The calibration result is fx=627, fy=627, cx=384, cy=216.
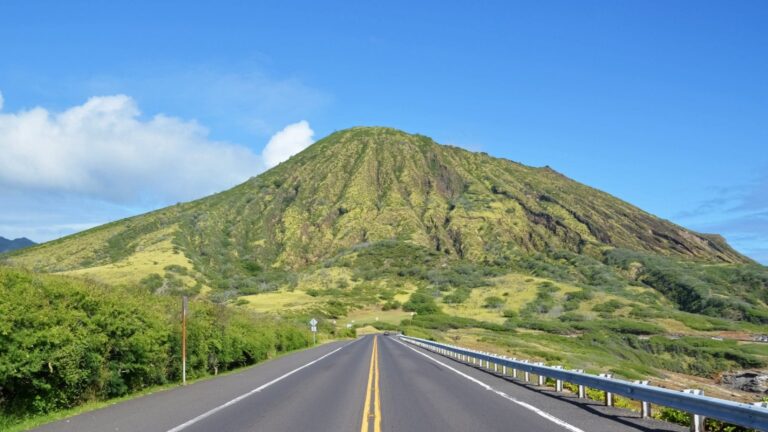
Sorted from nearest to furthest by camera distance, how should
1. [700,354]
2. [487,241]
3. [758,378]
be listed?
[758,378], [700,354], [487,241]

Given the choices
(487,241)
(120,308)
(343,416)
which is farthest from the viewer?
(487,241)

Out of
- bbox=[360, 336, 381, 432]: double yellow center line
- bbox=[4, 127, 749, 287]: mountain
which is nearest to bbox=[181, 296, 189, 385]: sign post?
bbox=[360, 336, 381, 432]: double yellow center line

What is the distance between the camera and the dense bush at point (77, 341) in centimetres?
1219

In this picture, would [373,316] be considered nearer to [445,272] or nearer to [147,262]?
[445,272]

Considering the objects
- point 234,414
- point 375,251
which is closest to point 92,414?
point 234,414

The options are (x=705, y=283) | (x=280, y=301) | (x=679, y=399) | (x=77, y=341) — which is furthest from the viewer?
(x=705, y=283)

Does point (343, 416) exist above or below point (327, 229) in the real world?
below

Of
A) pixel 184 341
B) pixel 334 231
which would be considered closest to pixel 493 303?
pixel 334 231

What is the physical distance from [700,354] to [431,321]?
145 ft

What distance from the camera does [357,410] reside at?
13367 mm

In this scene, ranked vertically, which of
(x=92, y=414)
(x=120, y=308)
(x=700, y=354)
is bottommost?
(x=700, y=354)

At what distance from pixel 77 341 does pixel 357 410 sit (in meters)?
6.25

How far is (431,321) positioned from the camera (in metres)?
107

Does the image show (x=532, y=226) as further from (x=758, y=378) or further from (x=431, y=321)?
(x=758, y=378)
